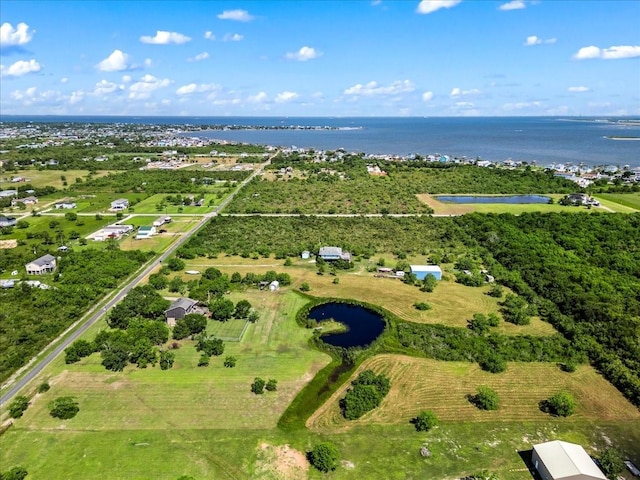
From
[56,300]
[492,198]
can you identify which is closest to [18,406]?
[56,300]

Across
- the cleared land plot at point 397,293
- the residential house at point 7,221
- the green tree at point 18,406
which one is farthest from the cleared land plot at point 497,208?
the residential house at point 7,221

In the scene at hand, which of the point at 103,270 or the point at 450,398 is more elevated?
the point at 103,270

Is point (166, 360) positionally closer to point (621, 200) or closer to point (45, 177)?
point (621, 200)

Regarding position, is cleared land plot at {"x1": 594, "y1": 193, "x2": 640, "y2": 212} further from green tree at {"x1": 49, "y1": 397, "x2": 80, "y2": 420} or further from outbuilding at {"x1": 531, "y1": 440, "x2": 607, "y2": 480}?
green tree at {"x1": 49, "y1": 397, "x2": 80, "y2": 420}

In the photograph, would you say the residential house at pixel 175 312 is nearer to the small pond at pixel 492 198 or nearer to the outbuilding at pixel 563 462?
the outbuilding at pixel 563 462

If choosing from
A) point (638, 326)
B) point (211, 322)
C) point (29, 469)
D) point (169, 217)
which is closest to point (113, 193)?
point (169, 217)

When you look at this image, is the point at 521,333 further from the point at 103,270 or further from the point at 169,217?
the point at 169,217
